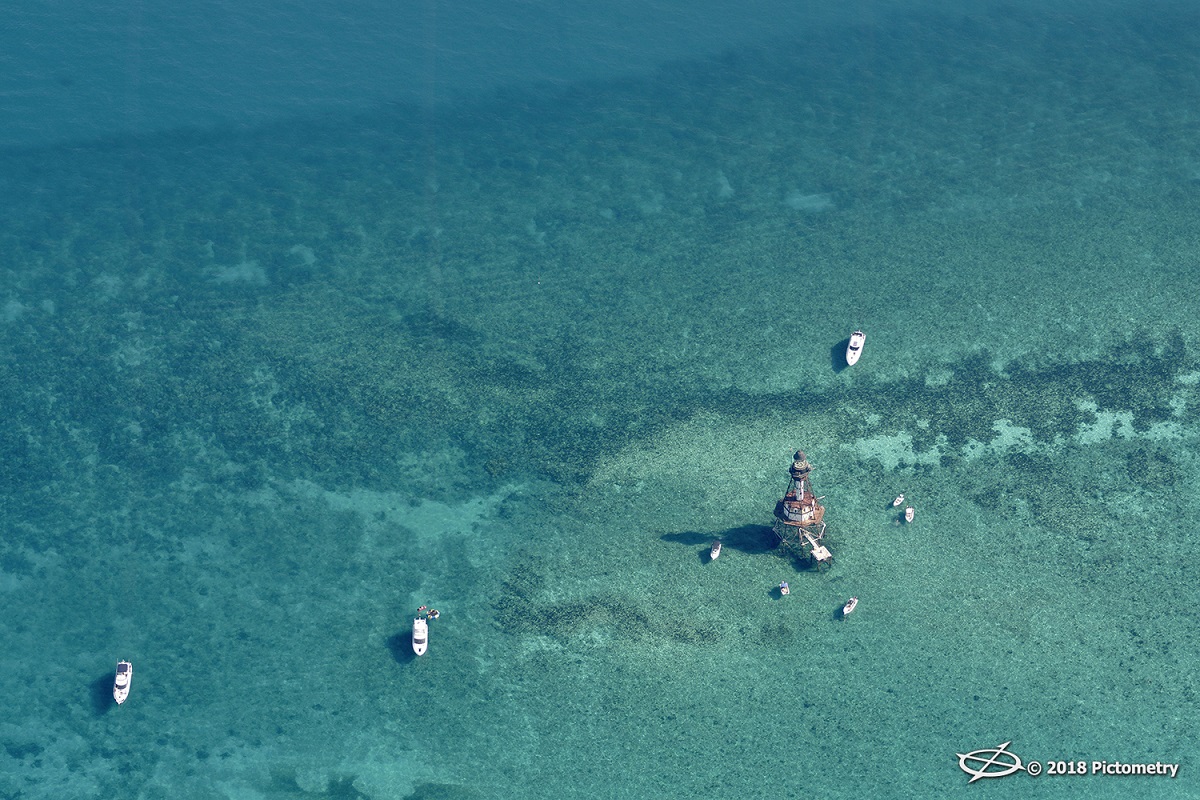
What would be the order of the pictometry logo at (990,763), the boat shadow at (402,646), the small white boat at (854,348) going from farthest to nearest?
1. the small white boat at (854,348)
2. the boat shadow at (402,646)
3. the pictometry logo at (990,763)

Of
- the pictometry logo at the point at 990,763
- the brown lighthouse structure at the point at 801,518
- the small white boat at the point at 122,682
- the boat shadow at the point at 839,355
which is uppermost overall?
the boat shadow at the point at 839,355

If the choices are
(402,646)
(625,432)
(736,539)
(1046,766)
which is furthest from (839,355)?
(402,646)

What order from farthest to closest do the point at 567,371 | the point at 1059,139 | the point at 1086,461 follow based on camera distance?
1. the point at 1059,139
2. the point at 567,371
3. the point at 1086,461

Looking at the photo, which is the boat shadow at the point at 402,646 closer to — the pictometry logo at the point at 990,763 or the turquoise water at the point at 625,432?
the turquoise water at the point at 625,432

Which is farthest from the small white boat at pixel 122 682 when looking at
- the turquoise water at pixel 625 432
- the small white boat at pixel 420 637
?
the small white boat at pixel 420 637

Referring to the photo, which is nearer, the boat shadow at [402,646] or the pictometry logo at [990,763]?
the pictometry logo at [990,763]

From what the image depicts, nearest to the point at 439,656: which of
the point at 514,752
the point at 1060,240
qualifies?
the point at 514,752

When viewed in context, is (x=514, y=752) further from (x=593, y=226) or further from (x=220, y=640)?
(x=593, y=226)
